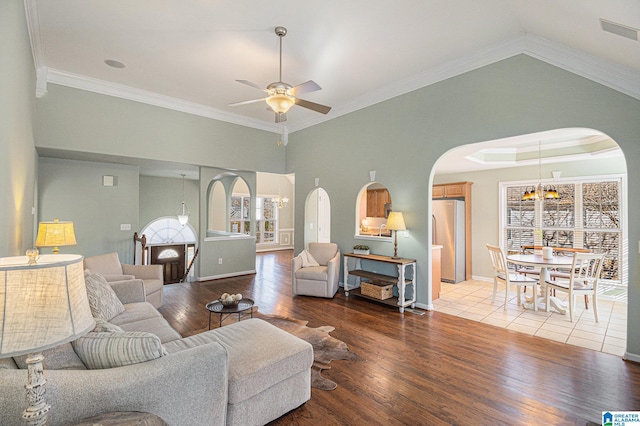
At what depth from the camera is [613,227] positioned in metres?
5.45

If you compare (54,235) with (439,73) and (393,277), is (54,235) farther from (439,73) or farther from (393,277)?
(439,73)

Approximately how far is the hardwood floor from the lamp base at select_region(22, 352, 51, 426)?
149cm

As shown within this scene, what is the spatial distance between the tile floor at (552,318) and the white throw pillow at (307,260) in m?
2.21

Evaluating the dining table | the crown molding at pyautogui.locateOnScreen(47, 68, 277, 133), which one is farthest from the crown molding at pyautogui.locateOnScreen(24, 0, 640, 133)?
the dining table

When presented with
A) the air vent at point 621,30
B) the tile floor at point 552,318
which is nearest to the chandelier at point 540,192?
the tile floor at point 552,318

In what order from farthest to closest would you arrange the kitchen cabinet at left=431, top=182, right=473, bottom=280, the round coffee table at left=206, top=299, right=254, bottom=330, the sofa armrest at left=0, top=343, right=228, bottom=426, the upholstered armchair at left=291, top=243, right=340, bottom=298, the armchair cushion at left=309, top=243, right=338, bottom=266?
1. the kitchen cabinet at left=431, top=182, right=473, bottom=280
2. the armchair cushion at left=309, top=243, right=338, bottom=266
3. the upholstered armchair at left=291, top=243, right=340, bottom=298
4. the round coffee table at left=206, top=299, right=254, bottom=330
5. the sofa armrest at left=0, top=343, right=228, bottom=426

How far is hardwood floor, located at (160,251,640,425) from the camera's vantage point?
7.19 ft

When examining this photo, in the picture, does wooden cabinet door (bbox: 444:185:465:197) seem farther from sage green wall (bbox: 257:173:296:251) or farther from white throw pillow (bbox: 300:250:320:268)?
sage green wall (bbox: 257:173:296:251)

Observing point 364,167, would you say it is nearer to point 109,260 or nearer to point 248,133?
point 248,133

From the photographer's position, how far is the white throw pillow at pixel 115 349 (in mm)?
1528

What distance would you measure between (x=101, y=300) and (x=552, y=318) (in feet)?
18.1

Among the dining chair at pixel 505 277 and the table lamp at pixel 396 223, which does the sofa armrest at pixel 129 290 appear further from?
the dining chair at pixel 505 277

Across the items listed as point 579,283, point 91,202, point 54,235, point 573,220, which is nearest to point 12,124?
point 54,235

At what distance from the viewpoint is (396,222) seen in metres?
4.70
